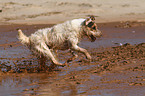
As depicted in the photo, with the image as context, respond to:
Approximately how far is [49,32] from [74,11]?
1314cm

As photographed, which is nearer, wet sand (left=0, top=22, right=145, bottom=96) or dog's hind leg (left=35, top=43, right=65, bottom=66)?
wet sand (left=0, top=22, right=145, bottom=96)

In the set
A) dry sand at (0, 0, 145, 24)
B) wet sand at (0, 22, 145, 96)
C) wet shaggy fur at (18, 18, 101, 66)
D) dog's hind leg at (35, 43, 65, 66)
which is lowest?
wet sand at (0, 22, 145, 96)

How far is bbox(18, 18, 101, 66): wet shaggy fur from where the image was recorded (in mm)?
7918

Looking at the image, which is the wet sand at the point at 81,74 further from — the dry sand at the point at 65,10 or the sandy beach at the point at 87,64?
the dry sand at the point at 65,10

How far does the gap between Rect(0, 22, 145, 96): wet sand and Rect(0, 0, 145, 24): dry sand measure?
24.0 feet

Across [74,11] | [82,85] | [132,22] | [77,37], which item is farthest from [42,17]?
[82,85]

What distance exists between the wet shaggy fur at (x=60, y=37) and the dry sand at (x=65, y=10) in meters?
10.8

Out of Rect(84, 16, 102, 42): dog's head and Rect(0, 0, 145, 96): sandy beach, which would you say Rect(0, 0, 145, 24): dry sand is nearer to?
Rect(0, 0, 145, 96): sandy beach

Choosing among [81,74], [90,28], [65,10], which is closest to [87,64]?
[90,28]

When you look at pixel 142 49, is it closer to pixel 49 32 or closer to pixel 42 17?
pixel 49 32

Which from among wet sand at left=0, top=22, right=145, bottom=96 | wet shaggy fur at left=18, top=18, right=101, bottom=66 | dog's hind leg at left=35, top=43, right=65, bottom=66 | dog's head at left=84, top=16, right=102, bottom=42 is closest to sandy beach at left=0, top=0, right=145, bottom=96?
wet sand at left=0, top=22, right=145, bottom=96

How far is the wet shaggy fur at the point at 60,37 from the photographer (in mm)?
7918

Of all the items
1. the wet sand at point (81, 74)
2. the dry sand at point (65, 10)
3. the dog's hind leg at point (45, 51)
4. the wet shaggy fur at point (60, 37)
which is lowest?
the wet sand at point (81, 74)

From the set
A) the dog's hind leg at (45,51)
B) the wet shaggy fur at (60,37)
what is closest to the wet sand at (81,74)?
the dog's hind leg at (45,51)
